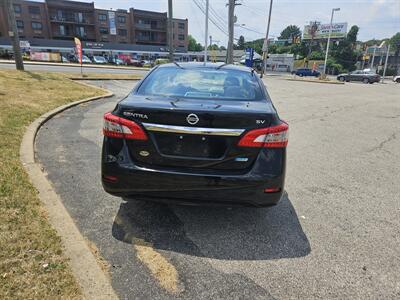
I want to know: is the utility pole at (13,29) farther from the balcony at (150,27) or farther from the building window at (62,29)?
the balcony at (150,27)

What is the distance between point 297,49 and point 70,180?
110 m

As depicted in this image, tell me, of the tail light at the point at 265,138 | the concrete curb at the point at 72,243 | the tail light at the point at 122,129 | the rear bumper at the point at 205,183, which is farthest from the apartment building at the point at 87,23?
the tail light at the point at 265,138

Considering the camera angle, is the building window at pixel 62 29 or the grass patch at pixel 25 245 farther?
the building window at pixel 62 29

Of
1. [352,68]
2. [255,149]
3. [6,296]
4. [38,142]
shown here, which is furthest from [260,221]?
[352,68]

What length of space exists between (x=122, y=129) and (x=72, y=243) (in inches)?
42.7

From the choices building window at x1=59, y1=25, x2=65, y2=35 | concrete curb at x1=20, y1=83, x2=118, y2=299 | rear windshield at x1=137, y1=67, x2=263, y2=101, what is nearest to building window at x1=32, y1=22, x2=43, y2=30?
building window at x1=59, y1=25, x2=65, y2=35

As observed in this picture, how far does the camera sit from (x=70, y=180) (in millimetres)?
4148

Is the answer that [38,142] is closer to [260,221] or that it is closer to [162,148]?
[162,148]

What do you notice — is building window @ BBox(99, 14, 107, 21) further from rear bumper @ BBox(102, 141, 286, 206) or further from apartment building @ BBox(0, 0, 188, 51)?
rear bumper @ BBox(102, 141, 286, 206)

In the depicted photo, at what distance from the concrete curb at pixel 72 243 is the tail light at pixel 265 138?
5.08ft

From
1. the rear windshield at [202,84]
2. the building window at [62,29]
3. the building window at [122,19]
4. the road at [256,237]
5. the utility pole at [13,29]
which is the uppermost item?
the building window at [122,19]

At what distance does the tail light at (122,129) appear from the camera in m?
2.79

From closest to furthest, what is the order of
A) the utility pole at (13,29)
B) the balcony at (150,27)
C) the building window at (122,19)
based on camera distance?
the utility pole at (13,29) → the building window at (122,19) → the balcony at (150,27)

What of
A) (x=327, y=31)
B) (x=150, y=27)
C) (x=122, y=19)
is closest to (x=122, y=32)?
(x=122, y=19)
